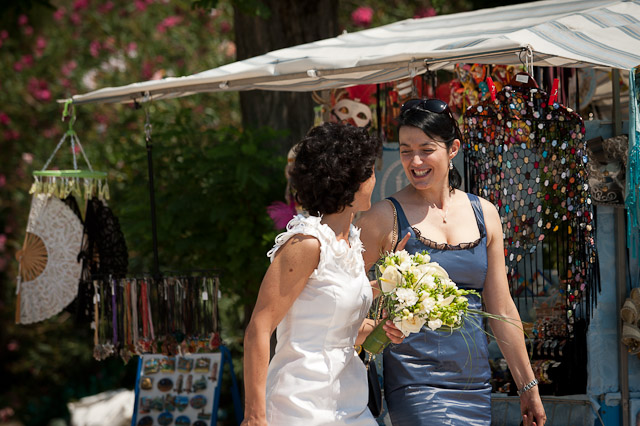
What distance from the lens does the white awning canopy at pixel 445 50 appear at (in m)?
3.26

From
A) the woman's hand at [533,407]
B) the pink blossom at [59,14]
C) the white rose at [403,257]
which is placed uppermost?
the pink blossom at [59,14]

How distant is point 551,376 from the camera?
4.04 meters

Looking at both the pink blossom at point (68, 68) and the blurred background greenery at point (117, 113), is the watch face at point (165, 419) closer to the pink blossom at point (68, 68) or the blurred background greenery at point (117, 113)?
the blurred background greenery at point (117, 113)

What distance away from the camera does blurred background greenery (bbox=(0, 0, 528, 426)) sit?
598 cm

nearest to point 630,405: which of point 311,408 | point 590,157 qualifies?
point 590,157

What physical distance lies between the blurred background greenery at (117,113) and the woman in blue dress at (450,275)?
8.41 ft

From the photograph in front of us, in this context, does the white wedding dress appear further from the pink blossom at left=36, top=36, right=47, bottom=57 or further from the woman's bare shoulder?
the pink blossom at left=36, top=36, right=47, bottom=57

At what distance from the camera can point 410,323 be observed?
2717 millimetres

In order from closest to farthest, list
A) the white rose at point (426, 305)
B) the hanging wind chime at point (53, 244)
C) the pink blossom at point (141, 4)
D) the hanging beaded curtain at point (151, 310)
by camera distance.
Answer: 1. the white rose at point (426, 305)
2. the hanging beaded curtain at point (151, 310)
3. the hanging wind chime at point (53, 244)
4. the pink blossom at point (141, 4)

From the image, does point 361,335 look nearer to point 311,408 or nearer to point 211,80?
point 311,408

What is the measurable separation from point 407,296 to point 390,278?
0.34 feet

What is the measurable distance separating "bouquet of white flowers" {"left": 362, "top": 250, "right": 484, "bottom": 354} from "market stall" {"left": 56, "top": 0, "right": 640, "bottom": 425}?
0.90m

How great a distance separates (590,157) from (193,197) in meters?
2.53

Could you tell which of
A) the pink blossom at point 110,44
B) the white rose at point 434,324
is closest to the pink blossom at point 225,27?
the pink blossom at point 110,44
